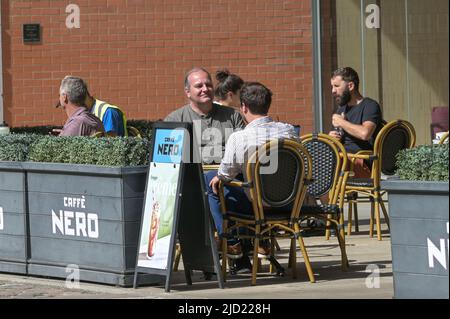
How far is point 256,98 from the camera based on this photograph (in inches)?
372

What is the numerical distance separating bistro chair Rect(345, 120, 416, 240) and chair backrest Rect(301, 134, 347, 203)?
959mm

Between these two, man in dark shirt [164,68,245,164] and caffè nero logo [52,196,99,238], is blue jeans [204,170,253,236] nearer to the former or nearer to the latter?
man in dark shirt [164,68,245,164]

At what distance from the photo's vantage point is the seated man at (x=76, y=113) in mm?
10344

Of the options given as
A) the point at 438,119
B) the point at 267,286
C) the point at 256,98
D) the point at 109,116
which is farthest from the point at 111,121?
the point at 438,119

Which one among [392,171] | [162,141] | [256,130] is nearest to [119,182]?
[162,141]

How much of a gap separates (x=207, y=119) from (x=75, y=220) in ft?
5.13

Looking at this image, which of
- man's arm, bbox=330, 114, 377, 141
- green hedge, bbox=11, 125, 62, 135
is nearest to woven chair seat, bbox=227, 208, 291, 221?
man's arm, bbox=330, 114, 377, 141

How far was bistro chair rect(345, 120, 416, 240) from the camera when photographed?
37.7ft

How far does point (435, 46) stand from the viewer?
15.7 metres

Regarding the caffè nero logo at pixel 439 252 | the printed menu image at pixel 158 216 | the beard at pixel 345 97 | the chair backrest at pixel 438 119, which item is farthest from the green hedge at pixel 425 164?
the chair backrest at pixel 438 119
